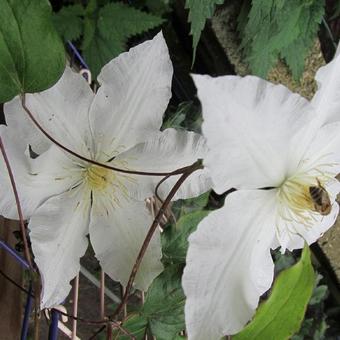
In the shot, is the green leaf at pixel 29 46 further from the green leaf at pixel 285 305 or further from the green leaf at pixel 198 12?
the green leaf at pixel 198 12

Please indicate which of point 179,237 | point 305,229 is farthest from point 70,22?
point 305,229

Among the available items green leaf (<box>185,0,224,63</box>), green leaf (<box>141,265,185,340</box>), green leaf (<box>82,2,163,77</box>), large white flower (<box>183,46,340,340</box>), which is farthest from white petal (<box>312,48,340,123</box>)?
green leaf (<box>82,2,163,77</box>)

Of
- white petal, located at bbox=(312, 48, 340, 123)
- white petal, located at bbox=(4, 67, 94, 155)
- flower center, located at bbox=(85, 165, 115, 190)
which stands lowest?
flower center, located at bbox=(85, 165, 115, 190)

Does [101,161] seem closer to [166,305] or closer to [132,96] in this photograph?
[132,96]

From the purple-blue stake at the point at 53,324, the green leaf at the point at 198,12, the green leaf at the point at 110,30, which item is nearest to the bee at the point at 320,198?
the purple-blue stake at the point at 53,324

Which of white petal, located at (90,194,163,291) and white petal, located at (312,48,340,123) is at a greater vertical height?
white petal, located at (312,48,340,123)

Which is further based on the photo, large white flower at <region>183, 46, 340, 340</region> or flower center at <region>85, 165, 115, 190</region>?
flower center at <region>85, 165, 115, 190</region>

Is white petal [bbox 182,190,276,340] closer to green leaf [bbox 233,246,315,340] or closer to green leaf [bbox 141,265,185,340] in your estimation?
green leaf [bbox 233,246,315,340]
